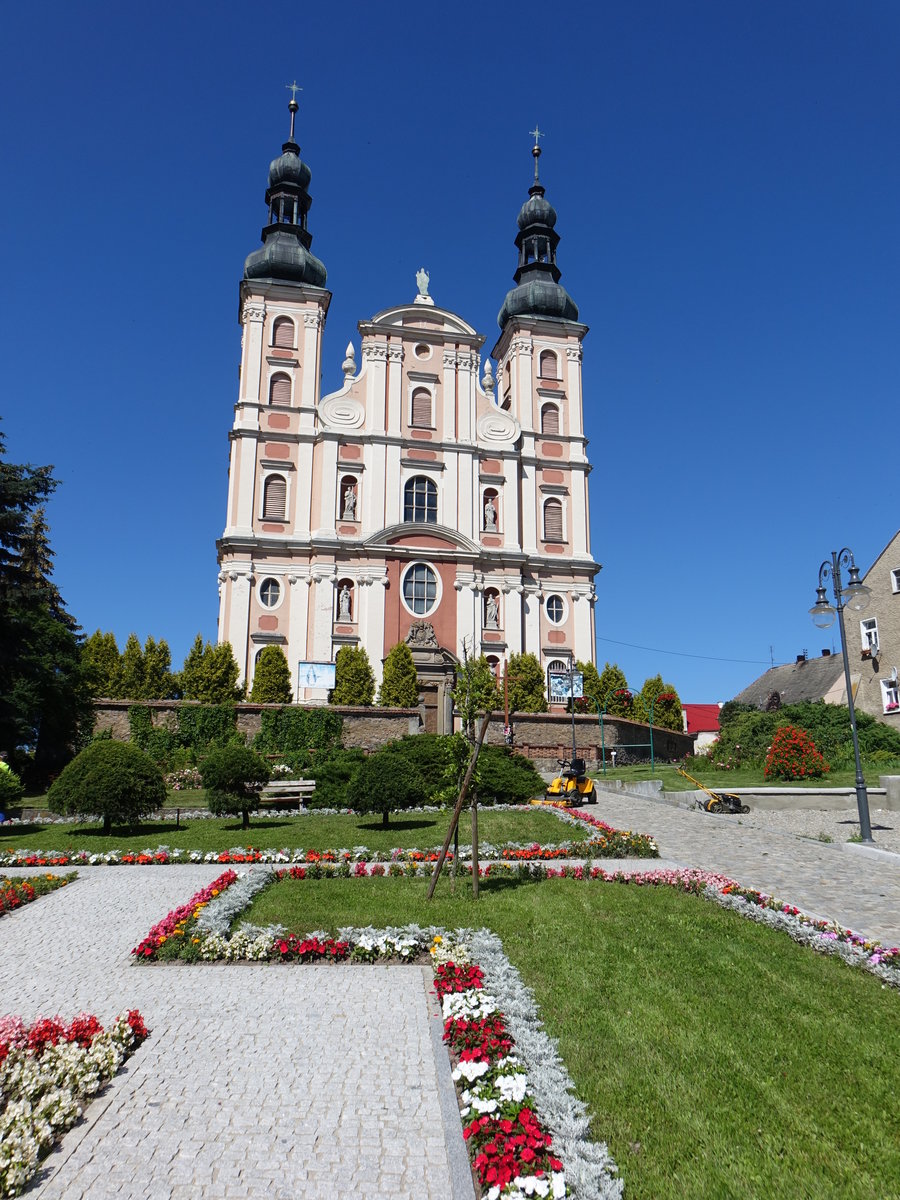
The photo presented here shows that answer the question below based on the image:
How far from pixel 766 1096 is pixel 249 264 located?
4541cm

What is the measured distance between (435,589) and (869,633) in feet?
62.8

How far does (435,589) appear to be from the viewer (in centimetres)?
4041

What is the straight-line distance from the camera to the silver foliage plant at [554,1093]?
4055mm

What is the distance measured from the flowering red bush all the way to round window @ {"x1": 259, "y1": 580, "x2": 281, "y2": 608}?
23.0 m

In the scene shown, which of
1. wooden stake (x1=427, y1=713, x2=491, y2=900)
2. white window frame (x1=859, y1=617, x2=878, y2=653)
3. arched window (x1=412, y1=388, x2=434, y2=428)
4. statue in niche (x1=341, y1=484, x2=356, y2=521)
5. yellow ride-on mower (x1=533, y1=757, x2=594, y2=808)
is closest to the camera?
wooden stake (x1=427, y1=713, x2=491, y2=900)

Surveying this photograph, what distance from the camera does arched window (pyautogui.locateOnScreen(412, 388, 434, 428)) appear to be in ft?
141

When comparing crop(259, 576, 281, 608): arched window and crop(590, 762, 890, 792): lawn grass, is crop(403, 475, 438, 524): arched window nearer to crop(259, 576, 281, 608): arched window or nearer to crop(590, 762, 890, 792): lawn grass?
crop(259, 576, 281, 608): arched window

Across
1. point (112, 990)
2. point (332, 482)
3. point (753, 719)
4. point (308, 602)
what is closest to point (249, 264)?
point (332, 482)

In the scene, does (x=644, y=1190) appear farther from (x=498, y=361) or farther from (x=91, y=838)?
(x=498, y=361)

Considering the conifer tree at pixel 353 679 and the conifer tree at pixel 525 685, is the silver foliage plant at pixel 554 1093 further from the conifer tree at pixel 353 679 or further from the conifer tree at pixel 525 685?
the conifer tree at pixel 525 685

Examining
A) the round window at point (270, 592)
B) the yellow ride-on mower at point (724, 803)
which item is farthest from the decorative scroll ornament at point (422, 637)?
the yellow ride-on mower at point (724, 803)

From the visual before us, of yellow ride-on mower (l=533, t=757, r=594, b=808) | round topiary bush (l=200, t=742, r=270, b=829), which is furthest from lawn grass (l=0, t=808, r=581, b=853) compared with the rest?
yellow ride-on mower (l=533, t=757, r=594, b=808)

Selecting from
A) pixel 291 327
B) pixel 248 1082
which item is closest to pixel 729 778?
pixel 248 1082

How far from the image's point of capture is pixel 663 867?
43.3 ft
